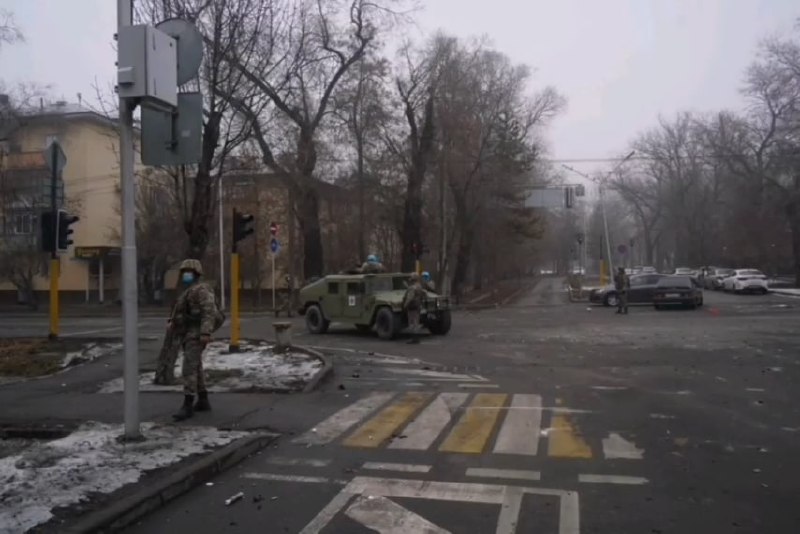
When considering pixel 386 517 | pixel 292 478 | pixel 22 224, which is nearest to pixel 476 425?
pixel 292 478

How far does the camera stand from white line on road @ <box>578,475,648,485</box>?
6352 millimetres

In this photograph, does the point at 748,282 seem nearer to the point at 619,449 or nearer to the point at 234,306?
the point at 234,306

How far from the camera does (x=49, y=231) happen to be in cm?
1466

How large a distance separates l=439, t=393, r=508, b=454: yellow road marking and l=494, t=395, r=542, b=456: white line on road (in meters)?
0.15

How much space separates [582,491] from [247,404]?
5.10 m

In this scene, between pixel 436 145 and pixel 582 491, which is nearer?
pixel 582 491

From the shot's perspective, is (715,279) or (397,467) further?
(715,279)

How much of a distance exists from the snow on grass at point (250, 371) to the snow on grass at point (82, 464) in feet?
10.5

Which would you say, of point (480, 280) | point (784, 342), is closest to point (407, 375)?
point (784, 342)

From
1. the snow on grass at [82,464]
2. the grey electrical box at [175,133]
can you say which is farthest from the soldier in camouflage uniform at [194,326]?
the grey electrical box at [175,133]

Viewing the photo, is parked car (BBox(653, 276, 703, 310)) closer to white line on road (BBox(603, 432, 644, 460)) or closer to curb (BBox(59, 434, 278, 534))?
white line on road (BBox(603, 432, 644, 460))

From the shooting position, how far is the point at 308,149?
33250 millimetres

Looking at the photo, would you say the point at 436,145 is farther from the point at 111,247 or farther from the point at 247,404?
the point at 247,404

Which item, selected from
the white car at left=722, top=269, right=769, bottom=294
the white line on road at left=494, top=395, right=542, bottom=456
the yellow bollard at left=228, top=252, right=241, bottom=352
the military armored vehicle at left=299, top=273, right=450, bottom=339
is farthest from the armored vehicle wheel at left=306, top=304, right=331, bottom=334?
the white car at left=722, top=269, right=769, bottom=294
